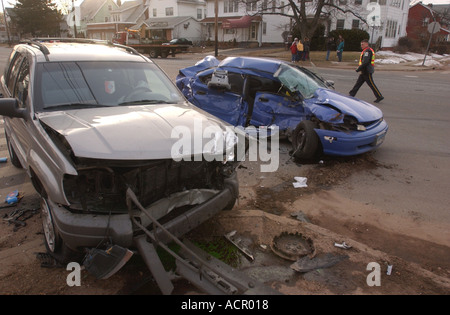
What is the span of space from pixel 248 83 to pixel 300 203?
3108 millimetres

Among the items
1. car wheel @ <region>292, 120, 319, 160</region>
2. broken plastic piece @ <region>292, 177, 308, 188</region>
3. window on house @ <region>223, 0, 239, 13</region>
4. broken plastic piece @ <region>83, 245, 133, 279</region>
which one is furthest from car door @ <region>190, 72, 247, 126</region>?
window on house @ <region>223, 0, 239, 13</region>

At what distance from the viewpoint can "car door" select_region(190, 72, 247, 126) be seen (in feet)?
22.6

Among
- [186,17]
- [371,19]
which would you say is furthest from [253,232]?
[186,17]

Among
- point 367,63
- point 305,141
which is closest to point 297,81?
point 305,141

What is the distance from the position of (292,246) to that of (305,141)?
8.72ft

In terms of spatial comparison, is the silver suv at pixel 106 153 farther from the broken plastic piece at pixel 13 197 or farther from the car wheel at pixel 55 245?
the broken plastic piece at pixel 13 197

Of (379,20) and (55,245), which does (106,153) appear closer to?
(55,245)

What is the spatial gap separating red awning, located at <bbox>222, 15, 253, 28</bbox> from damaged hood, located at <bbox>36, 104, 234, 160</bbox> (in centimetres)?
4158

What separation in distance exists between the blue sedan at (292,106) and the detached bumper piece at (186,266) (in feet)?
11.4

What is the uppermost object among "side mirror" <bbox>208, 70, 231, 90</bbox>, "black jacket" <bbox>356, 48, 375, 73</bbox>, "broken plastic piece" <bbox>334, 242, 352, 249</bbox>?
"black jacket" <bbox>356, 48, 375, 73</bbox>

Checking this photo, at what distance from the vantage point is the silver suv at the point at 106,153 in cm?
272

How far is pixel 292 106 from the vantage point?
637 centimetres

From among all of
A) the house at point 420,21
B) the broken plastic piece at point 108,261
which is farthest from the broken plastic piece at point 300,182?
the house at point 420,21

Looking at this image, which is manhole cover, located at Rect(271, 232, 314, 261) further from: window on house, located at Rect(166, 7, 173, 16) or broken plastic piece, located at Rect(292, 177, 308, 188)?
window on house, located at Rect(166, 7, 173, 16)
